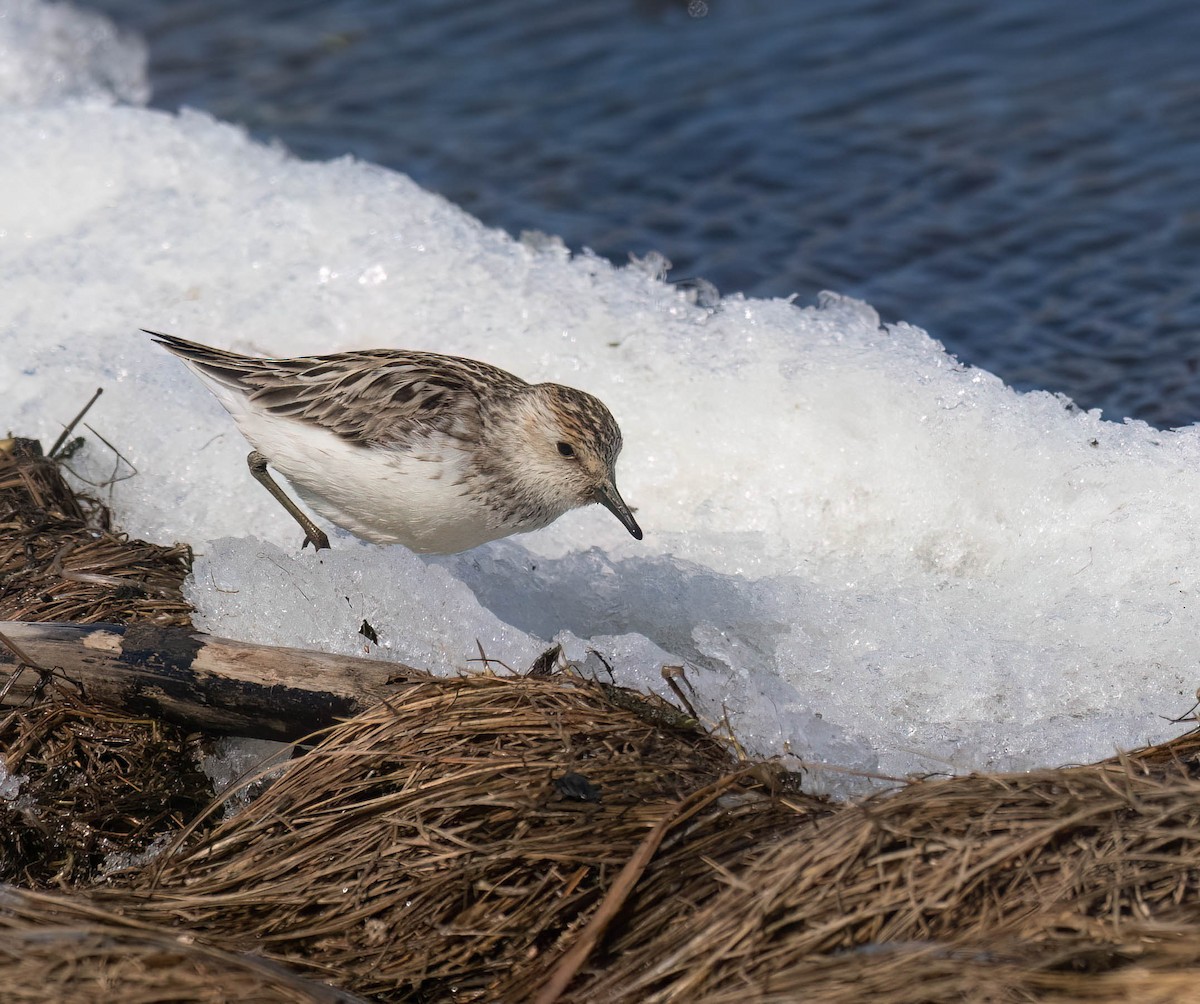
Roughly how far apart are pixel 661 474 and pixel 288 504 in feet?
5.59

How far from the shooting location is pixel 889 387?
6.23 meters

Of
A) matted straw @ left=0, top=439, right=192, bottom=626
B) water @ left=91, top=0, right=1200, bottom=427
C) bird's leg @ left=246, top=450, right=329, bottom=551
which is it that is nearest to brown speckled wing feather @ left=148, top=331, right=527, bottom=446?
bird's leg @ left=246, top=450, right=329, bottom=551

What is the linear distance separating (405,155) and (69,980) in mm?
7746

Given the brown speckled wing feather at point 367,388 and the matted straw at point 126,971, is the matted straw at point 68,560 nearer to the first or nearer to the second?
the brown speckled wing feather at point 367,388

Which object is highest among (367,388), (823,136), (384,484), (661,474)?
(823,136)

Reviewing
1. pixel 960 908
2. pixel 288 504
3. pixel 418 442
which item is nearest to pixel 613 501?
pixel 418 442

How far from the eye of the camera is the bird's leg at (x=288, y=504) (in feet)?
17.5

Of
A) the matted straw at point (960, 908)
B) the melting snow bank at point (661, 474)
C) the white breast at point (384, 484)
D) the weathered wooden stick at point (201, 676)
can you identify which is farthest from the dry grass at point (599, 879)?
the white breast at point (384, 484)

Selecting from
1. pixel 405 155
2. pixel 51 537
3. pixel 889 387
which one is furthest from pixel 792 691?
pixel 405 155

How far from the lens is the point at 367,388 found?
5.12 metres

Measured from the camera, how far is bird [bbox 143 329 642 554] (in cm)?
491

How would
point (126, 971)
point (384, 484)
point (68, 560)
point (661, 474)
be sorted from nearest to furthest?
point (126, 971) < point (384, 484) < point (68, 560) < point (661, 474)

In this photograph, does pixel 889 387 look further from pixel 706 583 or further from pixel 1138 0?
pixel 1138 0

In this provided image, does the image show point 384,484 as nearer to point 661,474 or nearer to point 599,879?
point 661,474
